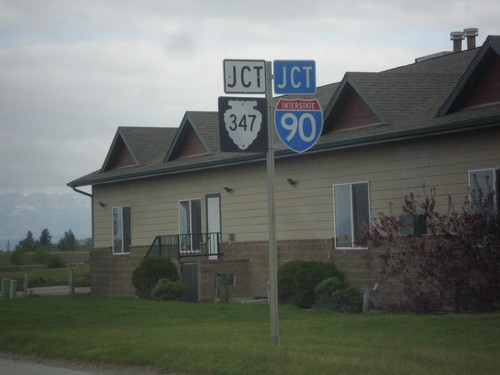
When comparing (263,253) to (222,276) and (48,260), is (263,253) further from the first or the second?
(48,260)

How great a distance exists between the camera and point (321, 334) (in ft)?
50.7

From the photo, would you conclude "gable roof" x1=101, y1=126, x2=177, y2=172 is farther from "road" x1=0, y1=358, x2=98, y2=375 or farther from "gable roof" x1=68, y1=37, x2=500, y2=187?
"road" x1=0, y1=358, x2=98, y2=375

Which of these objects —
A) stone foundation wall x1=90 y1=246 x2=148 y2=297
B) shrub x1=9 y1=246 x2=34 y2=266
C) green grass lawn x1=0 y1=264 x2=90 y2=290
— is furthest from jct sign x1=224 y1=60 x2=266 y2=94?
shrub x1=9 y1=246 x2=34 y2=266

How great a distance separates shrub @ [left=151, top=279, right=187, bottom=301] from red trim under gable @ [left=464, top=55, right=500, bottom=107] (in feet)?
34.8

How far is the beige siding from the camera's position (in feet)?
67.7

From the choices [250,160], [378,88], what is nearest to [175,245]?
[250,160]

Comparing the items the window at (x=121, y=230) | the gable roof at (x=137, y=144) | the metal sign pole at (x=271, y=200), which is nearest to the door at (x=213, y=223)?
the gable roof at (x=137, y=144)

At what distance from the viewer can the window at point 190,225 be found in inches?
1164

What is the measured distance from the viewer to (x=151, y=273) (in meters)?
28.8

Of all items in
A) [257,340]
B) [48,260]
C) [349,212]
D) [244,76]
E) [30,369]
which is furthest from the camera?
[48,260]

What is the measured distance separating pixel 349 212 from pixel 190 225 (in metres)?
7.82

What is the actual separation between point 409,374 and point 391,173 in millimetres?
11788

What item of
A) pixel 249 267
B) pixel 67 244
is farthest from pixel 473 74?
pixel 67 244

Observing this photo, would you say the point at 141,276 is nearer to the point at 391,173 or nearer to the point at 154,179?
the point at 154,179
